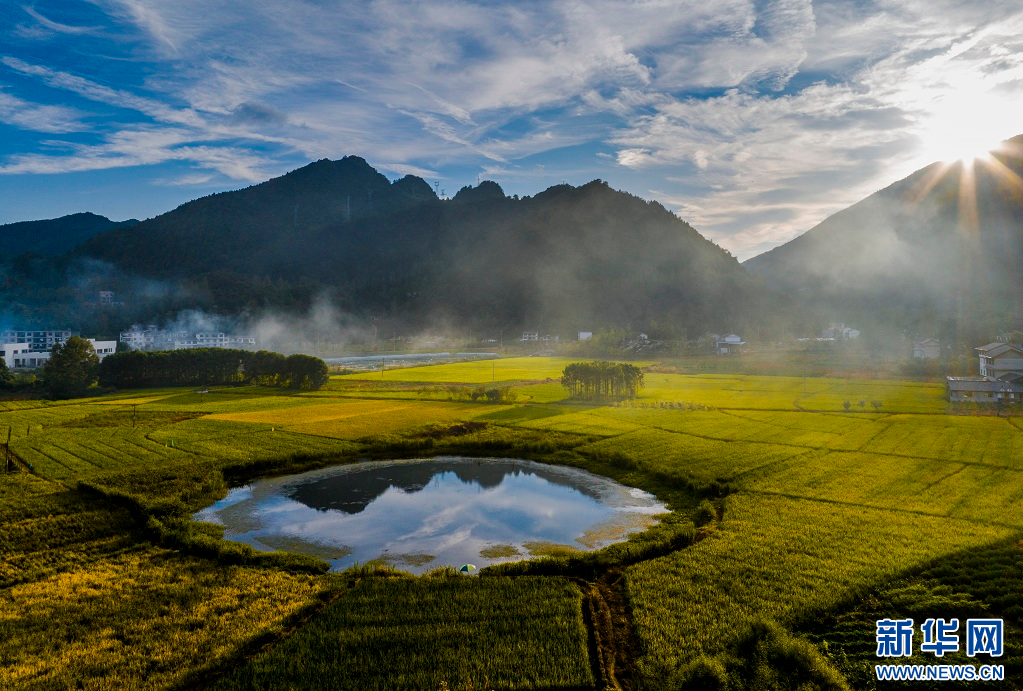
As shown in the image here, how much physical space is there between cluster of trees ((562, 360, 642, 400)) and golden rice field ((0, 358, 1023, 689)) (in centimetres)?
738

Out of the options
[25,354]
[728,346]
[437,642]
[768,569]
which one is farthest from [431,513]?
[25,354]

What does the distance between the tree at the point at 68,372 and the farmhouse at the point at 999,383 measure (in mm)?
96180

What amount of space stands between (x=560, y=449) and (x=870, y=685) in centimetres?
2808

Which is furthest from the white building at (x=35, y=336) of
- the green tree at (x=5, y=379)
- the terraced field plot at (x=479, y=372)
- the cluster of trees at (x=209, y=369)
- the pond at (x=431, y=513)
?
the pond at (x=431, y=513)

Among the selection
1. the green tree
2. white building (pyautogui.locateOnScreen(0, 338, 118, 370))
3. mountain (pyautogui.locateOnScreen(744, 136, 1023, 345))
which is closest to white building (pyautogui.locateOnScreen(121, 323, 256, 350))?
white building (pyautogui.locateOnScreen(0, 338, 118, 370))

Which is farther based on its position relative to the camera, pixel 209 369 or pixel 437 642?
pixel 209 369

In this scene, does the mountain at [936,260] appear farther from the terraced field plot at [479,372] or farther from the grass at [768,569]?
the grass at [768,569]

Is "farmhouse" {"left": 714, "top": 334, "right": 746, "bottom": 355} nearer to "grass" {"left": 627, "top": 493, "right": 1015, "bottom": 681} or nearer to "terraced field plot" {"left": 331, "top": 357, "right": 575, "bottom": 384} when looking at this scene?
"terraced field plot" {"left": 331, "top": 357, "right": 575, "bottom": 384}

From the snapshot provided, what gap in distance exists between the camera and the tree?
6812 cm

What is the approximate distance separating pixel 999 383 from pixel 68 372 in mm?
101193

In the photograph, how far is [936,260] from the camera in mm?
144250

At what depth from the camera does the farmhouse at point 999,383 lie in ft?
169

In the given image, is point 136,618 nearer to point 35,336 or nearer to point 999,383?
point 999,383

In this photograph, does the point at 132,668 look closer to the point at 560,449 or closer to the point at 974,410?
the point at 560,449
